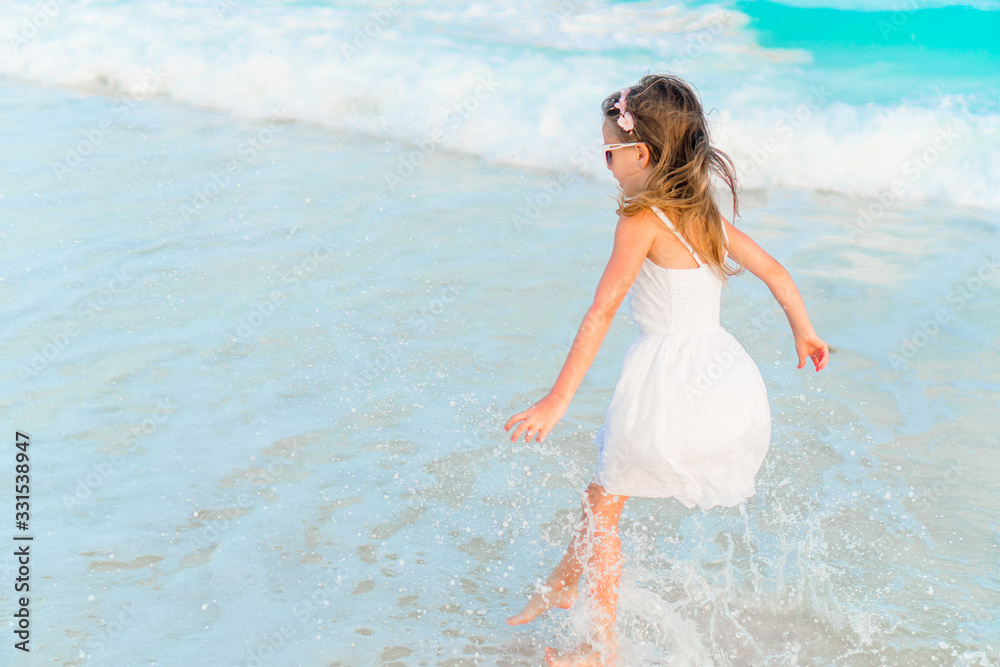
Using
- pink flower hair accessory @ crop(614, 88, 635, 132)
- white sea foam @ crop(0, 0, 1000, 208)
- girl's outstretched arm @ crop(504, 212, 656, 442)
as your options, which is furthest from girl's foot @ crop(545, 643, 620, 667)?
white sea foam @ crop(0, 0, 1000, 208)

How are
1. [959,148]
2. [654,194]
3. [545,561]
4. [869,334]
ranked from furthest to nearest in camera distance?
[959,148] < [869,334] < [545,561] < [654,194]

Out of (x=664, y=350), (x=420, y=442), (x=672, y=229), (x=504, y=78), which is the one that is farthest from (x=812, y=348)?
(x=504, y=78)

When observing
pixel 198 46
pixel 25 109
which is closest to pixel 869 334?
pixel 25 109

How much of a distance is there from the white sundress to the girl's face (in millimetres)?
153

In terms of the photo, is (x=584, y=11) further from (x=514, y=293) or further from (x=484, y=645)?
(x=484, y=645)

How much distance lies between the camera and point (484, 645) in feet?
8.95

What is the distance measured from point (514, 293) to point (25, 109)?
21.8ft

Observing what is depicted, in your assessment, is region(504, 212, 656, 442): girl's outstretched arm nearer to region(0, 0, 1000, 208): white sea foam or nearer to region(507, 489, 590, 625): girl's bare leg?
region(507, 489, 590, 625): girl's bare leg

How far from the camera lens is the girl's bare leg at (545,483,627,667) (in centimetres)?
267

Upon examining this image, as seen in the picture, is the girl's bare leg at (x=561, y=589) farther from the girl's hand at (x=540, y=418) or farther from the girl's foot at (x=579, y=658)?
the girl's hand at (x=540, y=418)

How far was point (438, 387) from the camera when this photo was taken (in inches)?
167

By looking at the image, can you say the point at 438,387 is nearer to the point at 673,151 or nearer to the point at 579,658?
the point at 579,658

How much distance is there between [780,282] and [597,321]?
67 cm

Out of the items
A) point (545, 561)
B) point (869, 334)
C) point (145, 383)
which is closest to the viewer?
point (545, 561)
